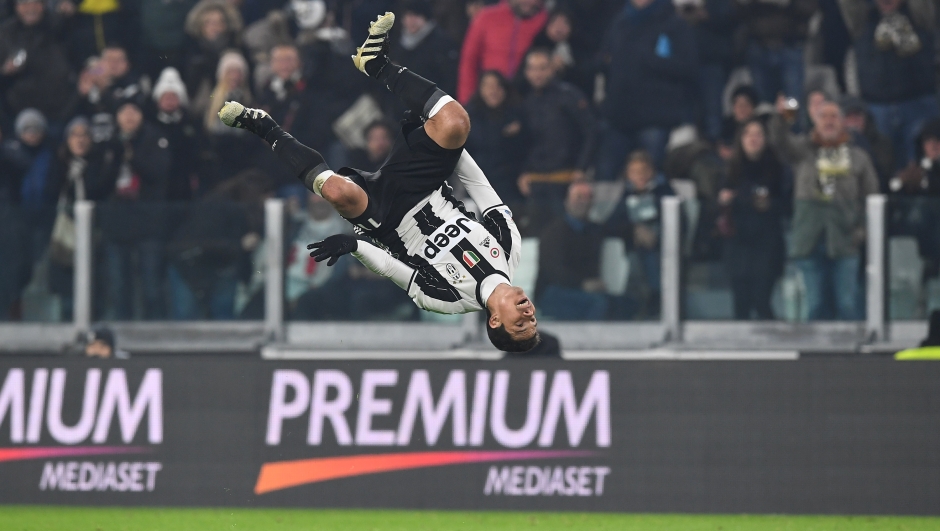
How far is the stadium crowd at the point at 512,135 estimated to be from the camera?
12258 mm

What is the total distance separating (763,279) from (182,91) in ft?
20.1

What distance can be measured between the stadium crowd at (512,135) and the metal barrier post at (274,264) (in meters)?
0.10

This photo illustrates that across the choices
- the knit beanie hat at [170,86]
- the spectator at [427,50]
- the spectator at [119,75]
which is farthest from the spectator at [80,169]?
the spectator at [427,50]

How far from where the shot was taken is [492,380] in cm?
1155

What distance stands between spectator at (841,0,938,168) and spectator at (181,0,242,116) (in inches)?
252

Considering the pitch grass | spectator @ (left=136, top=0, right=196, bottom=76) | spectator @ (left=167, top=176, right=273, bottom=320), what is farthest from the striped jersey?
spectator @ (left=136, top=0, right=196, bottom=76)

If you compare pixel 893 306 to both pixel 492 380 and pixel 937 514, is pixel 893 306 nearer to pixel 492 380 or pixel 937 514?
pixel 937 514

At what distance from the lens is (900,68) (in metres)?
13.5

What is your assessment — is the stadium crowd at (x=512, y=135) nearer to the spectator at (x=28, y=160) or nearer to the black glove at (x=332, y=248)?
the spectator at (x=28, y=160)

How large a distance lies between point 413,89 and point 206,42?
623cm

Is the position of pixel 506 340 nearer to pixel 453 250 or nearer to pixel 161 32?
pixel 453 250

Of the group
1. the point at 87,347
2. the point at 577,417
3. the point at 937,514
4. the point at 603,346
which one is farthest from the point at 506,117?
the point at 937,514

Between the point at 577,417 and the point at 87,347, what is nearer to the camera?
the point at 577,417

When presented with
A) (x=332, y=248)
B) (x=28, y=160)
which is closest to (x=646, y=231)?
(x=332, y=248)
